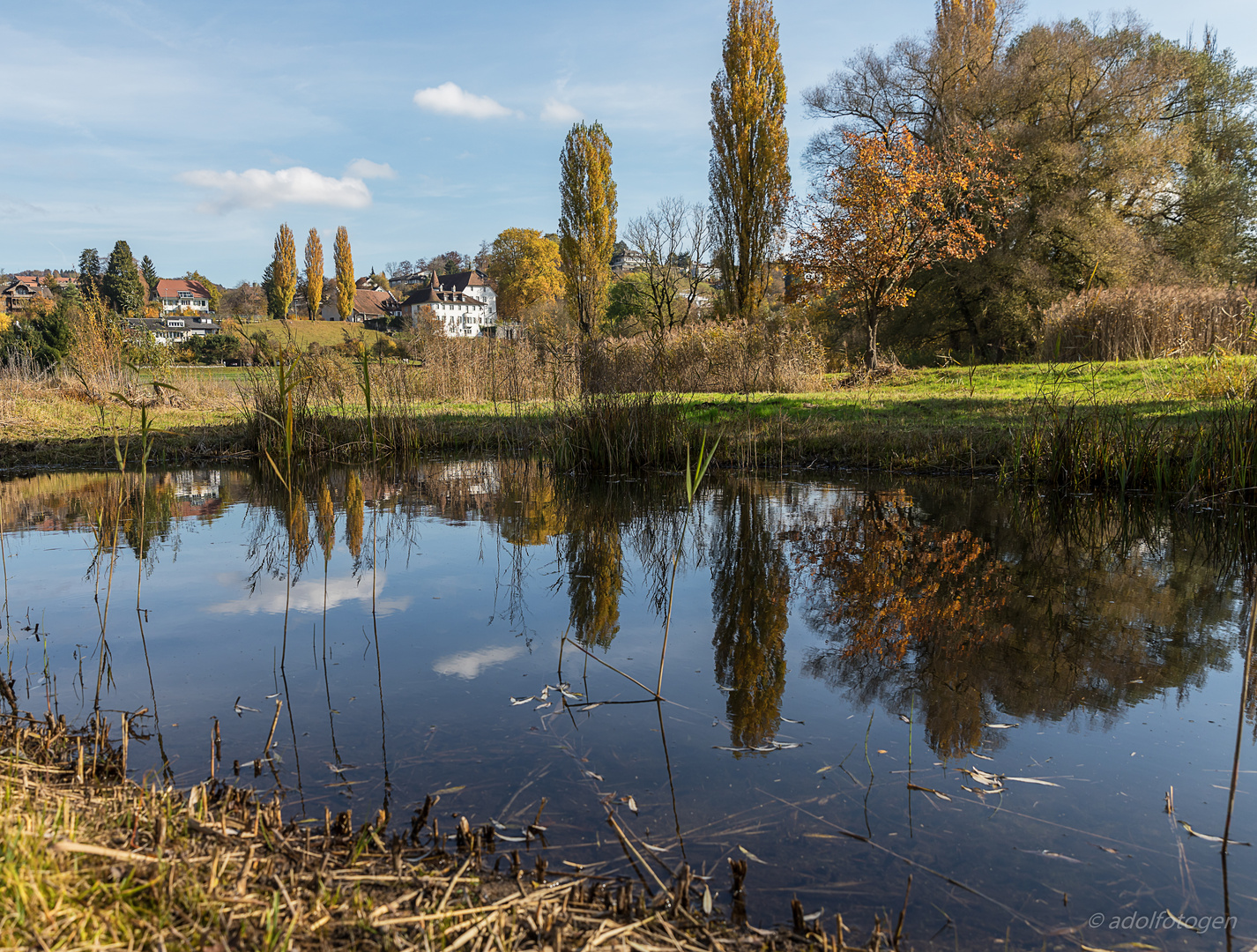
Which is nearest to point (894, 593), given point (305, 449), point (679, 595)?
point (679, 595)

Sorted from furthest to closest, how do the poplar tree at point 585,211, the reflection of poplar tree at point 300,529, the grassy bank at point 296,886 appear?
the poplar tree at point 585,211
the reflection of poplar tree at point 300,529
the grassy bank at point 296,886

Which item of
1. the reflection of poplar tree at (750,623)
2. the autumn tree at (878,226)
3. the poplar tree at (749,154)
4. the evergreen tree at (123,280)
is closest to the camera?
the reflection of poplar tree at (750,623)

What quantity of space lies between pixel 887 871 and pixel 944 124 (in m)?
24.5

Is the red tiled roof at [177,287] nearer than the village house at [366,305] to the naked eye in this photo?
No

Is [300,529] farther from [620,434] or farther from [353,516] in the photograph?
[620,434]

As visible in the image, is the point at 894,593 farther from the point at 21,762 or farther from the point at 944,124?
the point at 944,124

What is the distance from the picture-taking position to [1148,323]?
1366 cm

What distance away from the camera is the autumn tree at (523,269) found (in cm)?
5412

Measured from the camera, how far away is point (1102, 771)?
229cm

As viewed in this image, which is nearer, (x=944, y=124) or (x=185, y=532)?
(x=185, y=532)

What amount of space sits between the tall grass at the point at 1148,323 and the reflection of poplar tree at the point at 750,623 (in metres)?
10.4

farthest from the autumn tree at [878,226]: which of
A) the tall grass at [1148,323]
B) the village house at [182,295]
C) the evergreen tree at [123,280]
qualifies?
the village house at [182,295]

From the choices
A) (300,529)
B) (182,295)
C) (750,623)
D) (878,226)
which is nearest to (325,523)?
(300,529)

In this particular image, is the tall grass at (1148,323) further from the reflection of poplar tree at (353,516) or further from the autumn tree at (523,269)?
the autumn tree at (523,269)
